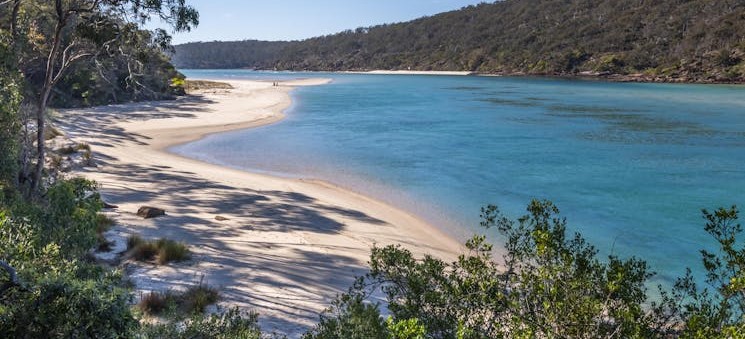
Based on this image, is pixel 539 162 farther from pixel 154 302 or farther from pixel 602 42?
pixel 602 42

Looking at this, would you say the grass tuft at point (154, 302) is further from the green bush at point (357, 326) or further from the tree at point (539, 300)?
the tree at point (539, 300)

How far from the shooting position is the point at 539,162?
26.0 metres

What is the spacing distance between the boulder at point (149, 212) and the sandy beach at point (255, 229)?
0.25 metres

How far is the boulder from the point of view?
1284 cm

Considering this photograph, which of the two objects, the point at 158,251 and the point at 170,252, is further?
the point at 158,251

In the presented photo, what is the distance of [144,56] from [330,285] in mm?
11155

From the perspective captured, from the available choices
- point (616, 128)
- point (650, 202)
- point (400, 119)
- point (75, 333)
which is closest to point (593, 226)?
point (650, 202)

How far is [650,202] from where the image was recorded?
1850cm

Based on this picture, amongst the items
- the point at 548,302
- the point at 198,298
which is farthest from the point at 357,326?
the point at 198,298

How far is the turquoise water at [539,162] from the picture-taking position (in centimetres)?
1623

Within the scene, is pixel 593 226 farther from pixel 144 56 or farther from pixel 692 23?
pixel 692 23

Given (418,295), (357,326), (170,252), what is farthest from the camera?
(170,252)

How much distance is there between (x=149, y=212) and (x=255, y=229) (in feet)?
9.54

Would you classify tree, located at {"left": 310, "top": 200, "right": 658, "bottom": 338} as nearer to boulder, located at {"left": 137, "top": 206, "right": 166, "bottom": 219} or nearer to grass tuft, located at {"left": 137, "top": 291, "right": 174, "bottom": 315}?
grass tuft, located at {"left": 137, "top": 291, "right": 174, "bottom": 315}
